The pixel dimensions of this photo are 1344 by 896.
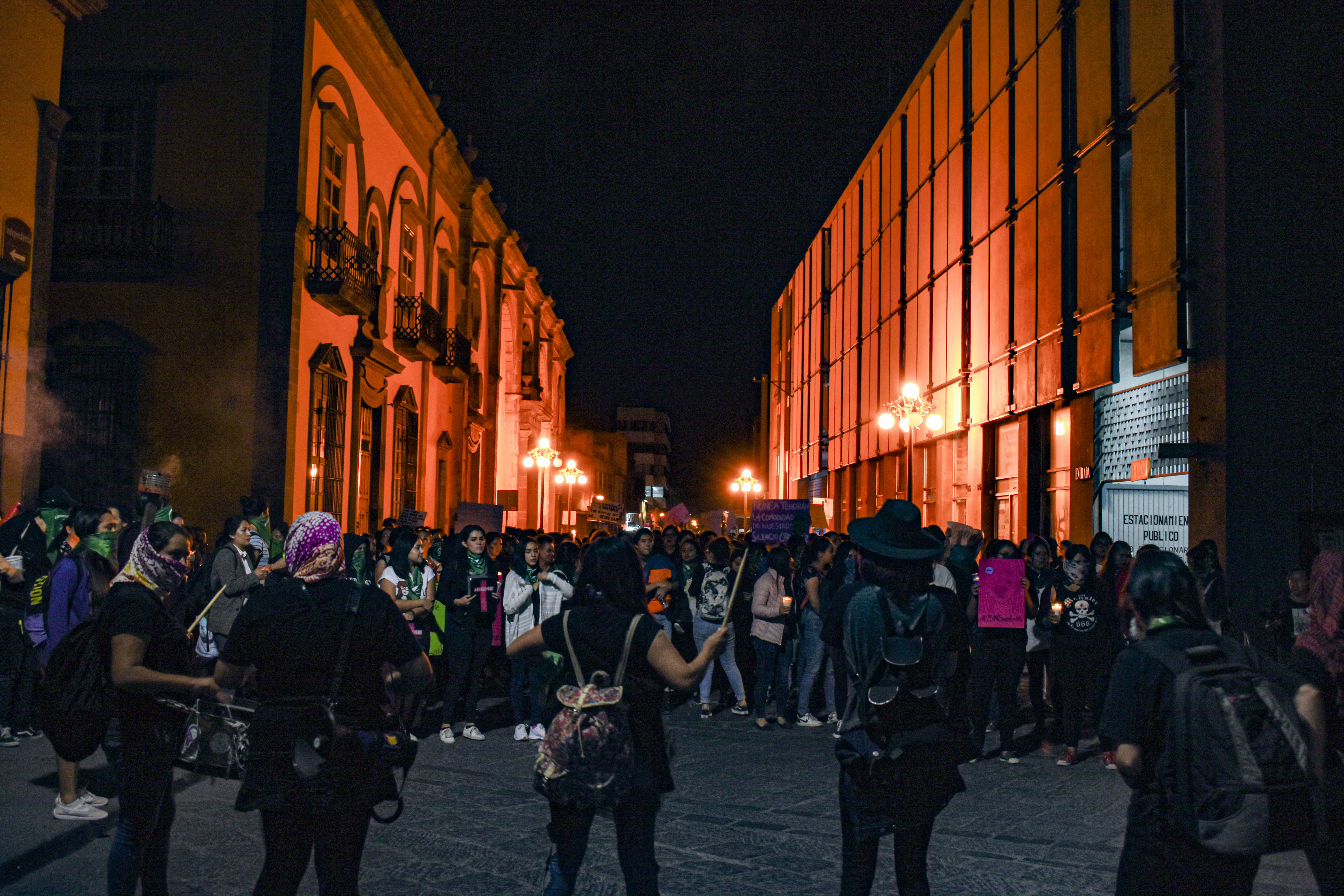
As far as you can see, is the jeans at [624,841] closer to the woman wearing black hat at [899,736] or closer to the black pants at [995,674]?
the woman wearing black hat at [899,736]

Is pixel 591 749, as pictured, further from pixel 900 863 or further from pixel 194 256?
pixel 194 256

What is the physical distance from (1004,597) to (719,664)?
3721 mm

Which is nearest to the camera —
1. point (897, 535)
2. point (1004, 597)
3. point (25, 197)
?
point (897, 535)

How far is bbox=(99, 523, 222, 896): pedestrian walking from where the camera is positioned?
14.4 ft

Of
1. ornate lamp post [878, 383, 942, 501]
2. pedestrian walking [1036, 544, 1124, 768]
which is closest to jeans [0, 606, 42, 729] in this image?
pedestrian walking [1036, 544, 1124, 768]

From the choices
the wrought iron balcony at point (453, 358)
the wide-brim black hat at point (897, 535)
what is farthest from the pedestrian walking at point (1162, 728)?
the wrought iron balcony at point (453, 358)

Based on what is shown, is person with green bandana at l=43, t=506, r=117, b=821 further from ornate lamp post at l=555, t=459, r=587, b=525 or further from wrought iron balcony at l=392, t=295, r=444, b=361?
ornate lamp post at l=555, t=459, r=587, b=525

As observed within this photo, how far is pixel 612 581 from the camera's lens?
169 inches

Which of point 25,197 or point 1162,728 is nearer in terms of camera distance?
point 1162,728

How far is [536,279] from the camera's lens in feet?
169

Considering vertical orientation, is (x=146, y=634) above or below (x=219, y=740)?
above

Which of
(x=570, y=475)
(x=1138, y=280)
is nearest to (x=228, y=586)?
(x=1138, y=280)

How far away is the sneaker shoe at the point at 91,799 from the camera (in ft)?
21.6

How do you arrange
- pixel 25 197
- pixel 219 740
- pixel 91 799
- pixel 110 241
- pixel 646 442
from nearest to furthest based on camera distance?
pixel 219 740 → pixel 91 799 → pixel 25 197 → pixel 110 241 → pixel 646 442
